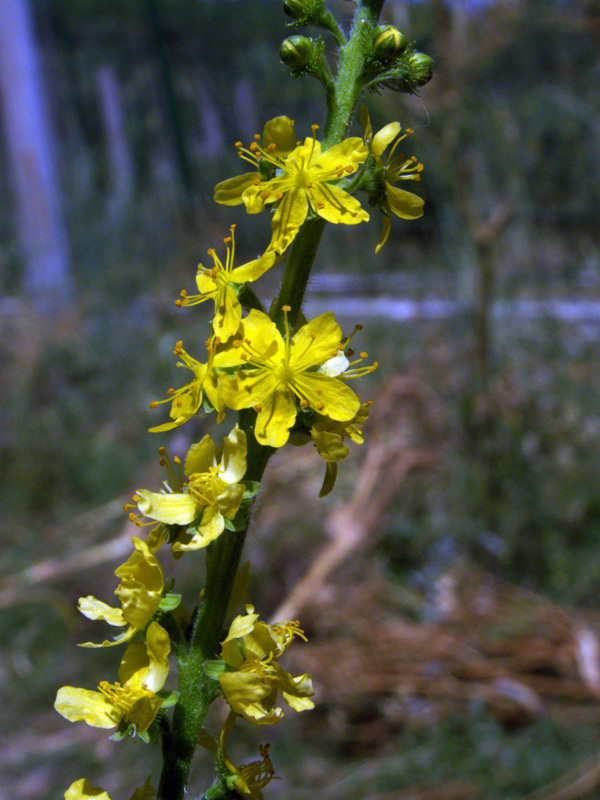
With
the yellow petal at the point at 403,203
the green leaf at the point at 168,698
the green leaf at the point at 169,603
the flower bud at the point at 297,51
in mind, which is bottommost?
the green leaf at the point at 168,698

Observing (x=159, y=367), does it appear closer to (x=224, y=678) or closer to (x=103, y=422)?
(x=103, y=422)

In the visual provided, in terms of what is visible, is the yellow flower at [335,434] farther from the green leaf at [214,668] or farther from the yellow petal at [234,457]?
the green leaf at [214,668]

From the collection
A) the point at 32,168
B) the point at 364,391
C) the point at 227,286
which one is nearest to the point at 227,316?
the point at 227,286

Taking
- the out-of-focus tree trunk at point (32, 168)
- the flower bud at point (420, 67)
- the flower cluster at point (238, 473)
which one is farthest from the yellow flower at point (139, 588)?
the out-of-focus tree trunk at point (32, 168)

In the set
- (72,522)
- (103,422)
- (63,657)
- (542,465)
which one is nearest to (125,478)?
(72,522)

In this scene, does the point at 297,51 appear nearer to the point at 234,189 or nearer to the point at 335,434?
the point at 234,189

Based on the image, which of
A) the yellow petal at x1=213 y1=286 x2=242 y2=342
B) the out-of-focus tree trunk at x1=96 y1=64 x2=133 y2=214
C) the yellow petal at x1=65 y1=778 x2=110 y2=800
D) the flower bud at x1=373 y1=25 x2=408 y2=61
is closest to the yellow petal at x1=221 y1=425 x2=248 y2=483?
the yellow petal at x1=213 y1=286 x2=242 y2=342

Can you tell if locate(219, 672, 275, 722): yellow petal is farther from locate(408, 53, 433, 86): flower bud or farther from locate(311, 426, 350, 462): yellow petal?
locate(408, 53, 433, 86): flower bud
